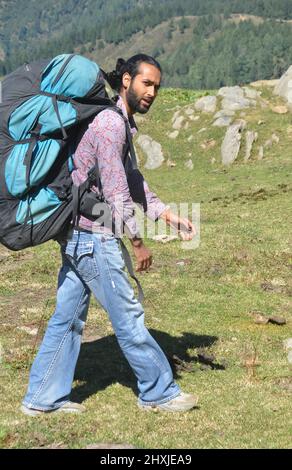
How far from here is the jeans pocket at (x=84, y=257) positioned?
Answer: 6832 mm

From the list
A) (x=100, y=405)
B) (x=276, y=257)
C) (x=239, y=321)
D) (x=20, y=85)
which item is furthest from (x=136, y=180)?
(x=276, y=257)

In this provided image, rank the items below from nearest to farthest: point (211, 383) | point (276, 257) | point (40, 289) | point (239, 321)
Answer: point (211, 383) < point (239, 321) < point (40, 289) < point (276, 257)

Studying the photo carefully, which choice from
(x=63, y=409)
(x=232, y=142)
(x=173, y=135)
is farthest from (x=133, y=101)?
(x=173, y=135)

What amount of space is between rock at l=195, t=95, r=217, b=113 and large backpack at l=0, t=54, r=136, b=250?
31.9 meters

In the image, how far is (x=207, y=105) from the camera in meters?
38.1

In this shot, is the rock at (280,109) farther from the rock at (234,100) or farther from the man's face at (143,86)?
the man's face at (143,86)

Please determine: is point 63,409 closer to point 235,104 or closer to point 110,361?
point 110,361

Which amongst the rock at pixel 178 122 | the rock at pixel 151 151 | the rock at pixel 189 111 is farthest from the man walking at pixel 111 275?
the rock at pixel 189 111

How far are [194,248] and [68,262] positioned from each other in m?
9.79

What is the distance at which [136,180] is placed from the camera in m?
7.48

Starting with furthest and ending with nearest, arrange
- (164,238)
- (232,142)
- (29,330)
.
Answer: (232,142) → (164,238) → (29,330)

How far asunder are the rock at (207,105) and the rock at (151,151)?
361cm

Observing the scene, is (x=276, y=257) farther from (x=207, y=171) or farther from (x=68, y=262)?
(x=207, y=171)

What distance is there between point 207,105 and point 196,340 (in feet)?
96.7
